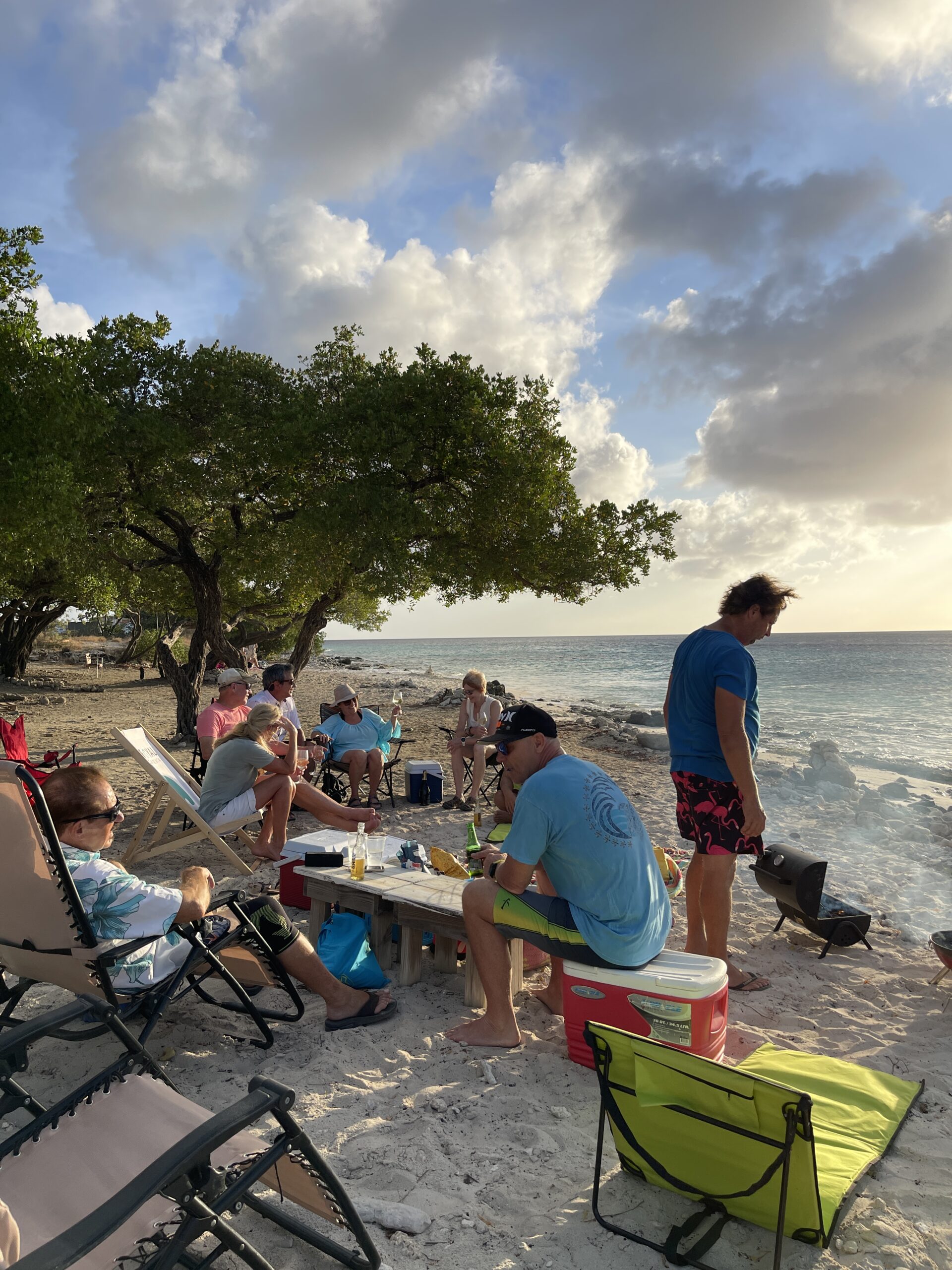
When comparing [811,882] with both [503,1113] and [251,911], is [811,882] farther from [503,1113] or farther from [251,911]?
[251,911]

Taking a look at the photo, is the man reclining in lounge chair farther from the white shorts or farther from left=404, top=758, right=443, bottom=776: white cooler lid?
left=404, top=758, right=443, bottom=776: white cooler lid

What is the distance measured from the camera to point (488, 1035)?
3281 mm

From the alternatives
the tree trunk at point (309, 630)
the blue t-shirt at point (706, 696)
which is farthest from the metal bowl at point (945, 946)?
the tree trunk at point (309, 630)

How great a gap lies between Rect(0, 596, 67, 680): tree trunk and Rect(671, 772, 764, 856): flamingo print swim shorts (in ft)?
81.5

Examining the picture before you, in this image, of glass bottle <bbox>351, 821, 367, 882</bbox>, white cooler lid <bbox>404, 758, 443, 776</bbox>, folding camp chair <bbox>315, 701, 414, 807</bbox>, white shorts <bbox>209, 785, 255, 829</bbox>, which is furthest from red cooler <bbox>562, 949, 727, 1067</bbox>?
white cooler lid <bbox>404, 758, 443, 776</bbox>

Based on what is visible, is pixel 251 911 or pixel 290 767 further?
pixel 290 767

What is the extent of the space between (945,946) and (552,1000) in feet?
6.56

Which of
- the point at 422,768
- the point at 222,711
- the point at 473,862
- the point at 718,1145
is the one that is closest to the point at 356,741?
the point at 422,768

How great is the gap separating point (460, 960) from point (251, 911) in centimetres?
147

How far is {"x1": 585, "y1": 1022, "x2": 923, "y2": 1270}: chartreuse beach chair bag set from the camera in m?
1.94

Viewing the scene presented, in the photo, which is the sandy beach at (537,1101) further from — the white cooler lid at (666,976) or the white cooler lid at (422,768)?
the white cooler lid at (422,768)

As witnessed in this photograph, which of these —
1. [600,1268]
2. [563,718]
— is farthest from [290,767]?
[563,718]

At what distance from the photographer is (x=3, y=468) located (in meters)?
8.75

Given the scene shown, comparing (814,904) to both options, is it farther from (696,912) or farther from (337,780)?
(337,780)
